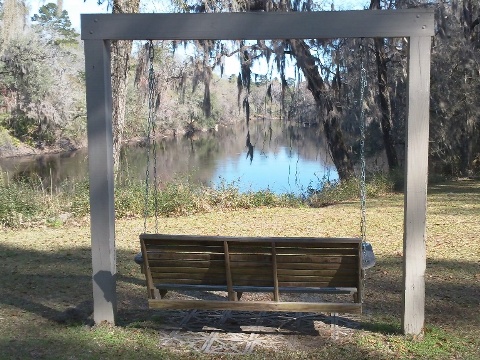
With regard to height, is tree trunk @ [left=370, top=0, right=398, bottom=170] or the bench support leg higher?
tree trunk @ [left=370, top=0, right=398, bottom=170]

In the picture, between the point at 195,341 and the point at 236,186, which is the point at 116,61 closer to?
the point at 236,186

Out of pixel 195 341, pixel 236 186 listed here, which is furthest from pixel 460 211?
pixel 195 341

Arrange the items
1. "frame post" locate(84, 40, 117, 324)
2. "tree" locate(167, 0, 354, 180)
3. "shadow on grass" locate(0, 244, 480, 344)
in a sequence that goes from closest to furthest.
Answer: "frame post" locate(84, 40, 117, 324)
"shadow on grass" locate(0, 244, 480, 344)
"tree" locate(167, 0, 354, 180)

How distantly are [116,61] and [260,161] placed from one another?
10.3 meters

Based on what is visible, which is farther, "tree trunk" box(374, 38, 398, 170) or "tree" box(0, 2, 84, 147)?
"tree" box(0, 2, 84, 147)

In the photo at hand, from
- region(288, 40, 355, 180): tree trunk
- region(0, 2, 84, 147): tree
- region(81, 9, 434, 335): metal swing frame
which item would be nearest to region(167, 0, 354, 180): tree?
region(288, 40, 355, 180): tree trunk

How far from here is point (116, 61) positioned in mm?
12539

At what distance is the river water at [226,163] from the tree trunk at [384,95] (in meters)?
1.75

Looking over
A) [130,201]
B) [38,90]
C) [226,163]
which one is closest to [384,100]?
[226,163]

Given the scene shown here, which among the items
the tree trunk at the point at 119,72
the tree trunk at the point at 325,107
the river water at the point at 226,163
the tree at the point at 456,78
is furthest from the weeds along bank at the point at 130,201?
the tree at the point at 456,78

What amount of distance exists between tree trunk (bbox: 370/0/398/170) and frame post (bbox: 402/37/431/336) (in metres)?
12.9

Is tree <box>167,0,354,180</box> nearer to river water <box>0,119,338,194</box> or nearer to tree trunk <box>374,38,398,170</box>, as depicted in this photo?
river water <box>0,119,338,194</box>

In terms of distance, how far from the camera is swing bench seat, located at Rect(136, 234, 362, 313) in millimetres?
Result: 4055

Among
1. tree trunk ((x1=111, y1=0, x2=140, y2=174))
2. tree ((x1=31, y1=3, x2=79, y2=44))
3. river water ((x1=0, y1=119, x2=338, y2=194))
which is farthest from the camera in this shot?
tree ((x1=31, y1=3, x2=79, y2=44))
